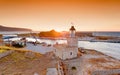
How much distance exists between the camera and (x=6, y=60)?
19484 mm

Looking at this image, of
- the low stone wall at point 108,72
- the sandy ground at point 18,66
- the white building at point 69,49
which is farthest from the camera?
the white building at point 69,49

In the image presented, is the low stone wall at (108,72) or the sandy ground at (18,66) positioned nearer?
the sandy ground at (18,66)

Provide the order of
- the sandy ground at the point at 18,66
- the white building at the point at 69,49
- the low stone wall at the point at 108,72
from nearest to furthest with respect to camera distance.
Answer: the sandy ground at the point at 18,66, the low stone wall at the point at 108,72, the white building at the point at 69,49

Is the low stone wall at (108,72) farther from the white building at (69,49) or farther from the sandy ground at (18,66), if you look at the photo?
the white building at (69,49)

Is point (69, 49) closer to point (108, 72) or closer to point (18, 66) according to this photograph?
point (108, 72)

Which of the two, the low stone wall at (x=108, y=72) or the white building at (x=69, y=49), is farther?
the white building at (x=69, y=49)

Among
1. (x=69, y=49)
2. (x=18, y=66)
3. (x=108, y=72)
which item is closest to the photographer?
(x=18, y=66)

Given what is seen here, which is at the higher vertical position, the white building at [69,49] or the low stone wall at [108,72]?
the white building at [69,49]

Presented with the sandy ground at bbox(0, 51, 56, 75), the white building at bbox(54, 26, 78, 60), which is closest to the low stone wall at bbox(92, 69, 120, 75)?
the sandy ground at bbox(0, 51, 56, 75)

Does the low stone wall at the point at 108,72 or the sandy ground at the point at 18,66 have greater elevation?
the sandy ground at the point at 18,66

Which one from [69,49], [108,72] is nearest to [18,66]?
[69,49]

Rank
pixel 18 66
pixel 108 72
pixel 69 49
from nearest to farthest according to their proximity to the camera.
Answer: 1. pixel 18 66
2. pixel 108 72
3. pixel 69 49

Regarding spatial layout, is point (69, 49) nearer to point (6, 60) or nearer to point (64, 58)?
point (64, 58)

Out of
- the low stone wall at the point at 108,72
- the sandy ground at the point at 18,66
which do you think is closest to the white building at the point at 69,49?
the sandy ground at the point at 18,66
